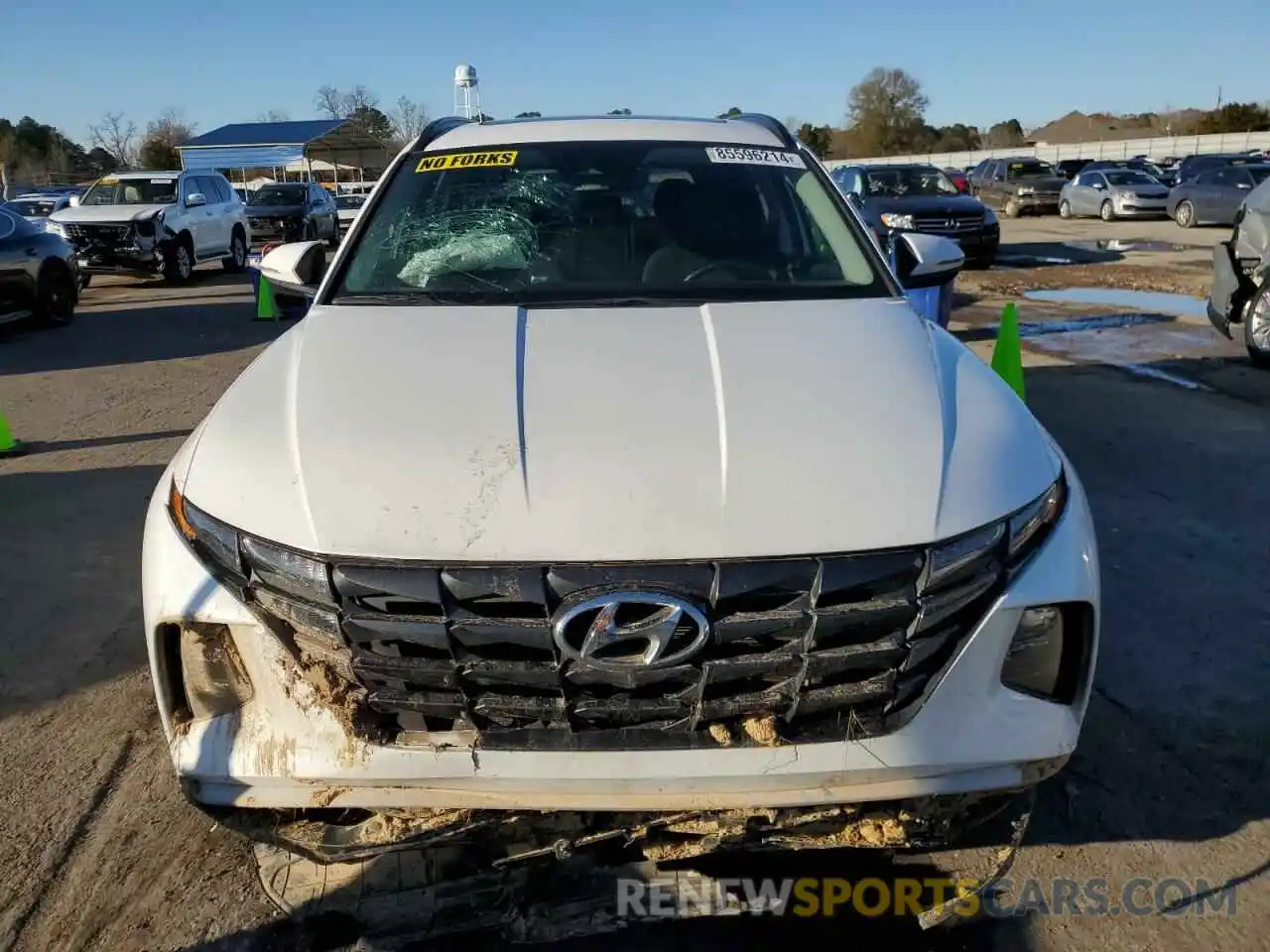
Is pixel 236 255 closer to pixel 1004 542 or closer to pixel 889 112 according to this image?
pixel 1004 542

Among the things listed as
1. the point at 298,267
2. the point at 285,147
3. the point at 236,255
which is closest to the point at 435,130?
the point at 298,267

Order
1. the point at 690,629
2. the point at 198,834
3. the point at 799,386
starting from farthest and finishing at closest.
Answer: the point at 198,834
the point at 799,386
the point at 690,629

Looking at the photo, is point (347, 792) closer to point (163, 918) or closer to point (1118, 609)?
point (163, 918)

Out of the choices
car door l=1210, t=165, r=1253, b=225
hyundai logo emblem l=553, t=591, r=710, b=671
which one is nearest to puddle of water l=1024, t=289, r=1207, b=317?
hyundai logo emblem l=553, t=591, r=710, b=671

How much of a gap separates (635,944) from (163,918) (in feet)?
3.74

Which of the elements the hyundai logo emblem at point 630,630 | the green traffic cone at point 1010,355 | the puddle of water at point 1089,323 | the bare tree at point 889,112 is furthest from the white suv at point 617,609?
the bare tree at point 889,112

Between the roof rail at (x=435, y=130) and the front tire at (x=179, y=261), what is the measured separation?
46.8ft

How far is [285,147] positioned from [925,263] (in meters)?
42.2

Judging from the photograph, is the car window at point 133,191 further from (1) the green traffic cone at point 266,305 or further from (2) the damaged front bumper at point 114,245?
(1) the green traffic cone at point 266,305

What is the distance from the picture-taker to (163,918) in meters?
2.48

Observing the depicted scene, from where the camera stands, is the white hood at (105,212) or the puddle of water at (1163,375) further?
the white hood at (105,212)

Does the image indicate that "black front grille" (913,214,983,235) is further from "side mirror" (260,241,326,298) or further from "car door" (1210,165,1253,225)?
"side mirror" (260,241,326,298)

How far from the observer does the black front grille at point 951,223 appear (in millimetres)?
15375

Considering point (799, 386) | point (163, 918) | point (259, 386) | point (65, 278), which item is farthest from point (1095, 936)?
point (65, 278)
